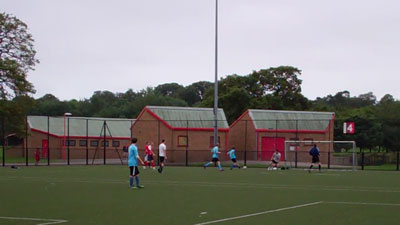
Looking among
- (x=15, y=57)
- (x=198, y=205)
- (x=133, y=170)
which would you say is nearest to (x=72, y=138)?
(x=15, y=57)

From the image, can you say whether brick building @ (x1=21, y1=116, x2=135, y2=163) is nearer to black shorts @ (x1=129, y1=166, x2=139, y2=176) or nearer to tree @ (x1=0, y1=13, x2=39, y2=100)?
tree @ (x1=0, y1=13, x2=39, y2=100)

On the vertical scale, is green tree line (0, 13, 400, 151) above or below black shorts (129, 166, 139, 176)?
above

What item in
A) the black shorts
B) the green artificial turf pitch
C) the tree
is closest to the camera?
the green artificial turf pitch

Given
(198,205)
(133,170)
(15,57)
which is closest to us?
(198,205)

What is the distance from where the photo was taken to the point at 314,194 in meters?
17.2

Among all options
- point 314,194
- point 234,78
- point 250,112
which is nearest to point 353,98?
point 234,78

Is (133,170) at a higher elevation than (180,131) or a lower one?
lower

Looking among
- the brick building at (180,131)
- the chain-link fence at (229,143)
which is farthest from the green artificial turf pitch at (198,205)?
the brick building at (180,131)

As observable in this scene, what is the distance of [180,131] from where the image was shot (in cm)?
4644

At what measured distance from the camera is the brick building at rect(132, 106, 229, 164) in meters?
46.2

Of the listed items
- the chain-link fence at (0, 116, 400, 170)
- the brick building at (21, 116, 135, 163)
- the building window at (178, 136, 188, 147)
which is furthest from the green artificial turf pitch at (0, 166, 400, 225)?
the brick building at (21, 116, 135, 163)

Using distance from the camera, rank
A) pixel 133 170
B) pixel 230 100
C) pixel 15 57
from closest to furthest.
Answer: pixel 133 170 < pixel 15 57 < pixel 230 100

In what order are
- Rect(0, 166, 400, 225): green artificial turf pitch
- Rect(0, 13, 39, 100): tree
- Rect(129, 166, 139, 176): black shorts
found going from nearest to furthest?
Rect(0, 166, 400, 225): green artificial turf pitch, Rect(129, 166, 139, 176): black shorts, Rect(0, 13, 39, 100): tree

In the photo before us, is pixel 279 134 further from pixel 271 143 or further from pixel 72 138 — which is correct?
pixel 72 138
